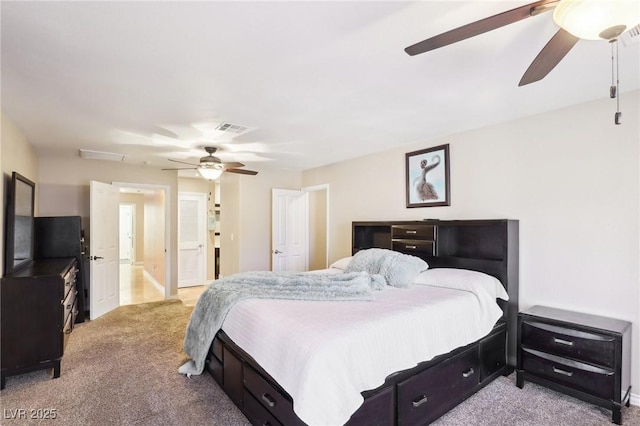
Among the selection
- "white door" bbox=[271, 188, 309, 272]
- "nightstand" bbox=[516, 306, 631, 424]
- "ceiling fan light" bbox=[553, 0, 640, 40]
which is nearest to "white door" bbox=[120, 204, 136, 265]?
"white door" bbox=[271, 188, 309, 272]

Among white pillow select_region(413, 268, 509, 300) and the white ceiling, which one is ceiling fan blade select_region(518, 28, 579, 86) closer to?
the white ceiling

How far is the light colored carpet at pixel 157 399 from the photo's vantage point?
7.58 ft

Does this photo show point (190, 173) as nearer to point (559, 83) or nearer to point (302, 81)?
point (302, 81)

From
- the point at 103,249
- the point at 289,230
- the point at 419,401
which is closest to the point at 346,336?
the point at 419,401

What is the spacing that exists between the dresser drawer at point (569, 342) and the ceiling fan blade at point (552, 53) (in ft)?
6.71

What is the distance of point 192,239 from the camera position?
280 inches

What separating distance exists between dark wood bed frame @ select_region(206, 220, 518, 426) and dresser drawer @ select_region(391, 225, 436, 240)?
11 millimetres

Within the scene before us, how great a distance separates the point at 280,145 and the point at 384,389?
125 inches

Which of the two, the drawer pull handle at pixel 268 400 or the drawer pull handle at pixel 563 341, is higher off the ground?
the drawer pull handle at pixel 563 341

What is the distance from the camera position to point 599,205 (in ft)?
8.86

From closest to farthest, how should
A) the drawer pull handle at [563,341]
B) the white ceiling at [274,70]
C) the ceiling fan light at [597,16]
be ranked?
1. the ceiling fan light at [597,16]
2. the white ceiling at [274,70]
3. the drawer pull handle at [563,341]

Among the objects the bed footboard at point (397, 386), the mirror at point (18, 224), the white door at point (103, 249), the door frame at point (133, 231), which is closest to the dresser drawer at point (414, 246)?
the bed footboard at point (397, 386)

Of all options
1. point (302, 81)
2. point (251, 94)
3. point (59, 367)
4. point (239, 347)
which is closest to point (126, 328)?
point (59, 367)

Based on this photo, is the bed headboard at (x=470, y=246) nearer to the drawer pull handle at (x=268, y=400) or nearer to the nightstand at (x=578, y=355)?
the nightstand at (x=578, y=355)
